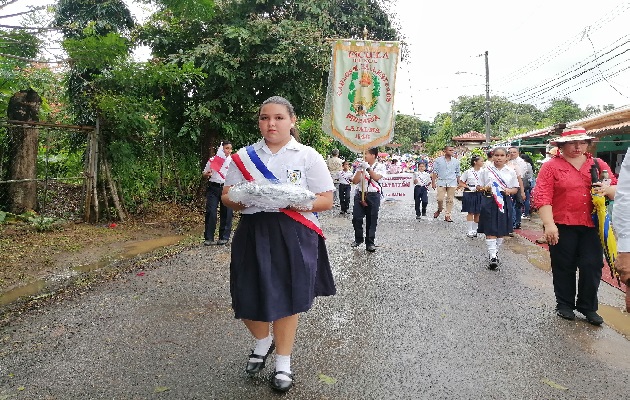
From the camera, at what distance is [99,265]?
21.6 ft

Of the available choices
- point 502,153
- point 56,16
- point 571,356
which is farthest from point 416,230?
point 56,16

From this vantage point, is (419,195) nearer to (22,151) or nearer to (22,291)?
(22,151)

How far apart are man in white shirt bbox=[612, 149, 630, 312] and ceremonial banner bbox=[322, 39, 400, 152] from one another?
5.92 m

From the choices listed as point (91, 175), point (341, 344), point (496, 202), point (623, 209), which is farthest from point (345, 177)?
point (623, 209)

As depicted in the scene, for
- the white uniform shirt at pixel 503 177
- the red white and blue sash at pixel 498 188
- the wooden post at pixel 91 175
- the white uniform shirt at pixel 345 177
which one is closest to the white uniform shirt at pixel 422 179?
the white uniform shirt at pixel 345 177

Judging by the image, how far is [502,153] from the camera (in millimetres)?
7672

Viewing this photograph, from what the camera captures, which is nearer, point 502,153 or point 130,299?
point 130,299

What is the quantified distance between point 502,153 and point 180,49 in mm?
8004

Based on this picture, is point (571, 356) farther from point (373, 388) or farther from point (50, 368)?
point (50, 368)

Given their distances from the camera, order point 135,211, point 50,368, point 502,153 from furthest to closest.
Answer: point 135,211 < point 502,153 < point 50,368

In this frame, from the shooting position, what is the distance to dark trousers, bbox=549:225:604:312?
15.4 feet

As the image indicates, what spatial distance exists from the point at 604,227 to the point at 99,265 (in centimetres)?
598

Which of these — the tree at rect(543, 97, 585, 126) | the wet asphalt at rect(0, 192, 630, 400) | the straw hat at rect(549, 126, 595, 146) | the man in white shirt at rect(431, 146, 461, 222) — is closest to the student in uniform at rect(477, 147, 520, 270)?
the wet asphalt at rect(0, 192, 630, 400)

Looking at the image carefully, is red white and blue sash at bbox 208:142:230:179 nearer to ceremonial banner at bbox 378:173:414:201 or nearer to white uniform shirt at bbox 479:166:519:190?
ceremonial banner at bbox 378:173:414:201
